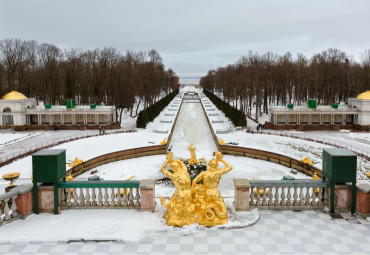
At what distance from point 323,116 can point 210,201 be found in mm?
46214

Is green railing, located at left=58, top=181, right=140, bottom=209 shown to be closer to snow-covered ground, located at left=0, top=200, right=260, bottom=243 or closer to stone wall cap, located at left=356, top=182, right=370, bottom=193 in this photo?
snow-covered ground, located at left=0, top=200, right=260, bottom=243

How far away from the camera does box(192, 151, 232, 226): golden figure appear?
10383 millimetres

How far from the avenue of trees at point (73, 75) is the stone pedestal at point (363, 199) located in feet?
165

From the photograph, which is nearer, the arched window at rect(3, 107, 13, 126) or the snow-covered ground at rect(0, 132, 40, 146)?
the snow-covered ground at rect(0, 132, 40, 146)

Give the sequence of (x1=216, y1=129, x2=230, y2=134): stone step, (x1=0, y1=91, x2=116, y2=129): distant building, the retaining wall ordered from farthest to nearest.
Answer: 1. (x1=0, y1=91, x2=116, y2=129): distant building
2. (x1=216, y1=129, x2=230, y2=134): stone step
3. the retaining wall

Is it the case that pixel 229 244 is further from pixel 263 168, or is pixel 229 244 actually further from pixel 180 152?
pixel 180 152

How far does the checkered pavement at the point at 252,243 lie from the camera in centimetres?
908

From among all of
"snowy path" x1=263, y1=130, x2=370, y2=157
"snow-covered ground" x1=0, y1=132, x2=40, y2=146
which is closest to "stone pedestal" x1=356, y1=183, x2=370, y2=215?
"snowy path" x1=263, y1=130, x2=370, y2=157

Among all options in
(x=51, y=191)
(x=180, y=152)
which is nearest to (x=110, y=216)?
(x=51, y=191)

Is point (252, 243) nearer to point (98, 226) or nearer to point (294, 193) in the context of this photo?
point (294, 193)

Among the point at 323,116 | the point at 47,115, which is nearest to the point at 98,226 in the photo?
the point at 47,115

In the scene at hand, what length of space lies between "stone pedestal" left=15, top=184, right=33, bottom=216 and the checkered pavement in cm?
160

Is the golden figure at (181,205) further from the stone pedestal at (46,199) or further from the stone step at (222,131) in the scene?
the stone step at (222,131)

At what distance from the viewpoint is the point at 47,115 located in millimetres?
51781
